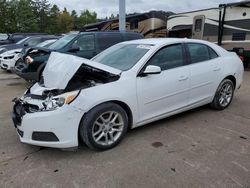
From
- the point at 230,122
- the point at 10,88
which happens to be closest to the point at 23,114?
the point at 230,122

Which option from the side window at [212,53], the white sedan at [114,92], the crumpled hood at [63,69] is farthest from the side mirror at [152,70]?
the side window at [212,53]

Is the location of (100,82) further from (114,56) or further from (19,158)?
(19,158)

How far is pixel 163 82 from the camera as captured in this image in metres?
3.74

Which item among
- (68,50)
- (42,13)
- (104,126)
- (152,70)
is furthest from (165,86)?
(42,13)

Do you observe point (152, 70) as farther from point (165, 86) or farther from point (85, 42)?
point (85, 42)

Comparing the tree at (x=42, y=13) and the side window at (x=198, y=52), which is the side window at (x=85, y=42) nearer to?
the side window at (x=198, y=52)

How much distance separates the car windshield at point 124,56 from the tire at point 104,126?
2.34ft

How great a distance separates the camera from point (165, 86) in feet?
12.4

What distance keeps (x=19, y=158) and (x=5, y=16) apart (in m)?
36.9

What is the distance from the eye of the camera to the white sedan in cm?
298

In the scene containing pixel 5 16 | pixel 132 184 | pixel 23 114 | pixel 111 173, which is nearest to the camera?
pixel 132 184

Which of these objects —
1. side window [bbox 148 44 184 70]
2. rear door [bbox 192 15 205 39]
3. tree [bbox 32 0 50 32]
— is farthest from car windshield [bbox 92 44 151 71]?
tree [bbox 32 0 50 32]

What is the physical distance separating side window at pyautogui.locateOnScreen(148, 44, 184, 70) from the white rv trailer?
735 centimetres

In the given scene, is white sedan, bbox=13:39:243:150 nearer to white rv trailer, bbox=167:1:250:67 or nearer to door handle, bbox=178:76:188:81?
door handle, bbox=178:76:188:81
